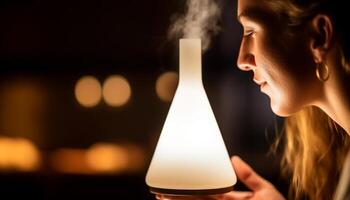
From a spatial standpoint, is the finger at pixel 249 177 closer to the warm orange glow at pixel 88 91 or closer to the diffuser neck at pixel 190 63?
the diffuser neck at pixel 190 63

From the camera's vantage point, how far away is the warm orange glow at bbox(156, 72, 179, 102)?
17.1ft

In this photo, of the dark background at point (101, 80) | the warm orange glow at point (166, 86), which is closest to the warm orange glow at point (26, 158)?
the dark background at point (101, 80)

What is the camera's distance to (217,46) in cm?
432

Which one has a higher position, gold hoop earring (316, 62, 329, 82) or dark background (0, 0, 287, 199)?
gold hoop earring (316, 62, 329, 82)

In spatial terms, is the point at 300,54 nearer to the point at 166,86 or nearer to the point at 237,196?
the point at 237,196

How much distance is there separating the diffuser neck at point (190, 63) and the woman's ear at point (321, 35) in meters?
0.26

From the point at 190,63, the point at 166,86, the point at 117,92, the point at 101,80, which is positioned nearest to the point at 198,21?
the point at 190,63

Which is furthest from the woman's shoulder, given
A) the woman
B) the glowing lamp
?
the glowing lamp

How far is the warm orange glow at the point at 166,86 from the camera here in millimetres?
5227

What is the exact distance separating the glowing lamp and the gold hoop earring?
257mm

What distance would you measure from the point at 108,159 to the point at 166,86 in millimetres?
1009

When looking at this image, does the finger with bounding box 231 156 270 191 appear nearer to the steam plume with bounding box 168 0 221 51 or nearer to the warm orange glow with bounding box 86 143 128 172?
the steam plume with bounding box 168 0 221 51

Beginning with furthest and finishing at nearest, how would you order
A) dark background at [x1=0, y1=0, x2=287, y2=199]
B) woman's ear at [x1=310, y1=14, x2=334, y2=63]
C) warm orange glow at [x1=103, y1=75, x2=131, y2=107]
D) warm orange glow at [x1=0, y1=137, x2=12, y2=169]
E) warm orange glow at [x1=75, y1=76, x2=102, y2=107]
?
1. warm orange glow at [x1=75, y1=76, x2=102, y2=107]
2. warm orange glow at [x1=103, y1=75, x2=131, y2=107]
3. warm orange glow at [x1=0, y1=137, x2=12, y2=169]
4. dark background at [x1=0, y1=0, x2=287, y2=199]
5. woman's ear at [x1=310, y1=14, x2=334, y2=63]

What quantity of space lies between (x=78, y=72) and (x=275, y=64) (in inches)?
165
